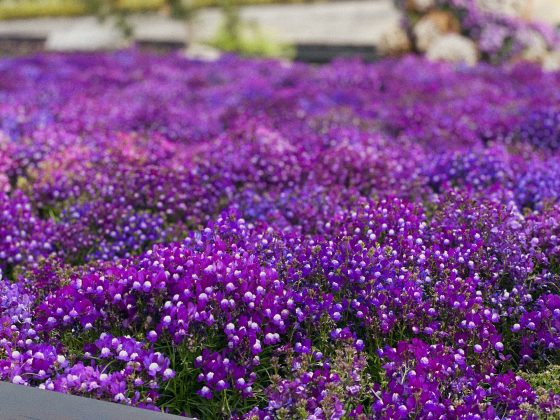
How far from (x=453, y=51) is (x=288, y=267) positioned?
1027 centimetres

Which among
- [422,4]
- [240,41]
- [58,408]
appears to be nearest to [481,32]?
[422,4]

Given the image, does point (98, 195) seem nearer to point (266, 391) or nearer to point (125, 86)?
point (266, 391)

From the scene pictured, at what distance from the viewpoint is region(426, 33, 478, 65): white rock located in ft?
43.8

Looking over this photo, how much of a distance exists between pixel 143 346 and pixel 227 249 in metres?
0.85

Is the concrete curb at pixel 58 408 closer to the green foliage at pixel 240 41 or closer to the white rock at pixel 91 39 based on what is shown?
the green foliage at pixel 240 41

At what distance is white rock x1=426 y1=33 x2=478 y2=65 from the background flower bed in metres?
5.71

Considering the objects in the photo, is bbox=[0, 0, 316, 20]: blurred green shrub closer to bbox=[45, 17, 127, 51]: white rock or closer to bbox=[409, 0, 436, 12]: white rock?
bbox=[45, 17, 127, 51]: white rock

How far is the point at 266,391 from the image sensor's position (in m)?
3.32

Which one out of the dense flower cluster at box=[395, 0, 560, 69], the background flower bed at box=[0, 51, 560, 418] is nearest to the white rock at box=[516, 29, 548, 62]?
the dense flower cluster at box=[395, 0, 560, 69]

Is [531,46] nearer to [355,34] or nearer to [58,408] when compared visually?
[355,34]

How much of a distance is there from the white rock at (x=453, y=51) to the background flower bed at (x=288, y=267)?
5.71 meters

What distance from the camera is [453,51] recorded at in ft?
43.8

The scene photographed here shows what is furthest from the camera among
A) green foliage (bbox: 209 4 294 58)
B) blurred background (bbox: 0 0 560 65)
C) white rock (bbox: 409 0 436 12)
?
green foliage (bbox: 209 4 294 58)

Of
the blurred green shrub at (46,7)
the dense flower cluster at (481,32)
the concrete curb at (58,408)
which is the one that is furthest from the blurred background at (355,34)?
the concrete curb at (58,408)
